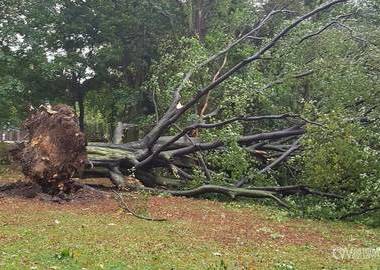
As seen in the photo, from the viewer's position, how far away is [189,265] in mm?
6094

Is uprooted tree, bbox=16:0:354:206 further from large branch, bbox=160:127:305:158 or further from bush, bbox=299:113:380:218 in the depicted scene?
bush, bbox=299:113:380:218

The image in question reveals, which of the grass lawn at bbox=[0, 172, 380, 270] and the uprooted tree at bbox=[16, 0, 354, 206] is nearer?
the grass lawn at bbox=[0, 172, 380, 270]

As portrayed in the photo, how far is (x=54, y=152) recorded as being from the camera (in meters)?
11.2

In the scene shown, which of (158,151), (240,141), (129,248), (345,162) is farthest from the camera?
(240,141)

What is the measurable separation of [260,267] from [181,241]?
5.52 ft

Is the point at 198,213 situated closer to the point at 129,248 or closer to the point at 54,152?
the point at 54,152

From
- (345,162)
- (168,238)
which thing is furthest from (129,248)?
(345,162)

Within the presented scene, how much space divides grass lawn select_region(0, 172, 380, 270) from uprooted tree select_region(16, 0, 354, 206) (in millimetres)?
759

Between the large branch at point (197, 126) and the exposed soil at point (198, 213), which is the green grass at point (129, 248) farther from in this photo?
the large branch at point (197, 126)

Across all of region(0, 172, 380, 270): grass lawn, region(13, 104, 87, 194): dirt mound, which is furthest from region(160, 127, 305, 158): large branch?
region(13, 104, 87, 194): dirt mound

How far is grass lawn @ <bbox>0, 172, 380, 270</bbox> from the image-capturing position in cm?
619

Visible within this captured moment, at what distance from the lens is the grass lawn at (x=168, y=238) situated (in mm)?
6191

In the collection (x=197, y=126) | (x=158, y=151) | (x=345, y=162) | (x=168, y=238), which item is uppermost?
(x=197, y=126)

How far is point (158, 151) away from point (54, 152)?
2.76m
